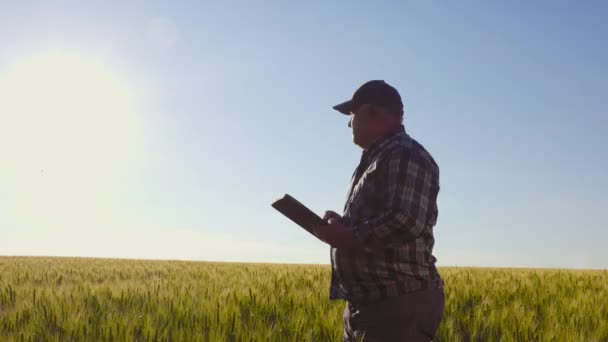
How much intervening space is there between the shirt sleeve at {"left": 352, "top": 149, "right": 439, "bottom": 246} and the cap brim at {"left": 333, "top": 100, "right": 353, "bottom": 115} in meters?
0.47

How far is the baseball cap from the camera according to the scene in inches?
116

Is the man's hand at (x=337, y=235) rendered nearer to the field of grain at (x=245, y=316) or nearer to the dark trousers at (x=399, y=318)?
the dark trousers at (x=399, y=318)

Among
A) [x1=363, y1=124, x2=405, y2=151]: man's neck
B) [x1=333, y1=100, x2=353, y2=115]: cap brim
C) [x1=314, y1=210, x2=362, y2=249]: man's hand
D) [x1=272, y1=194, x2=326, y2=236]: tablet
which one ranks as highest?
[x1=333, y1=100, x2=353, y2=115]: cap brim

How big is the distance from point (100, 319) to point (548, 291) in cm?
523

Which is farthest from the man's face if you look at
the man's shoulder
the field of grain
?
the field of grain

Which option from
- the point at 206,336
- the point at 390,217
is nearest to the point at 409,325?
the point at 390,217

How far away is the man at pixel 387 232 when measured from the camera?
2.59 metres

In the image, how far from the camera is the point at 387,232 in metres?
2.53

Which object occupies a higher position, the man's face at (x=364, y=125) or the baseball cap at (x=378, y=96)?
the baseball cap at (x=378, y=96)

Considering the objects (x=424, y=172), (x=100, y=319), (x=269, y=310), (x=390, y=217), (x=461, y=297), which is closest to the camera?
(x=390, y=217)

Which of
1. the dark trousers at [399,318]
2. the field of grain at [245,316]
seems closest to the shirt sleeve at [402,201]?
the dark trousers at [399,318]

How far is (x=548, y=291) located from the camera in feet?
22.7

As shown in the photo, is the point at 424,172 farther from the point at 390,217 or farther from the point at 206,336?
the point at 206,336

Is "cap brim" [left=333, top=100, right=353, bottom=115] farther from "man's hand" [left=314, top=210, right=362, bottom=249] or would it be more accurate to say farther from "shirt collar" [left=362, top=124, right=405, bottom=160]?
"man's hand" [left=314, top=210, right=362, bottom=249]
